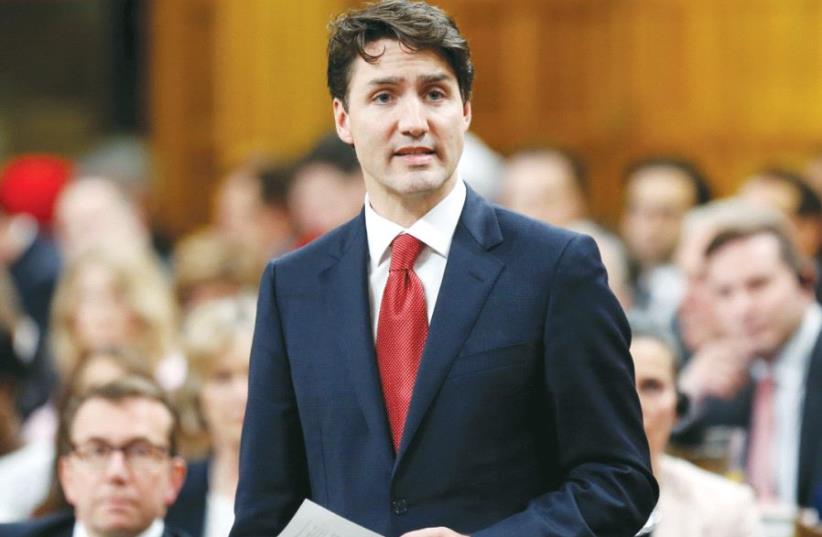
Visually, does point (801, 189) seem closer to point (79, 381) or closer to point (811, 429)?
point (811, 429)

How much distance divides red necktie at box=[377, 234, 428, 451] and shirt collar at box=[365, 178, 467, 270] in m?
0.02

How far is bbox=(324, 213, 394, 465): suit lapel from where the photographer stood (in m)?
2.65

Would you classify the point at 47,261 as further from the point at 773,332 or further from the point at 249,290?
the point at 773,332

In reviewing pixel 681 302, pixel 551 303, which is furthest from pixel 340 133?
pixel 681 302

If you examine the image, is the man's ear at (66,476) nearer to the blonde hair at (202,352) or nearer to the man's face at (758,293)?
the blonde hair at (202,352)

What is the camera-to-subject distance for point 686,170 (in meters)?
7.64

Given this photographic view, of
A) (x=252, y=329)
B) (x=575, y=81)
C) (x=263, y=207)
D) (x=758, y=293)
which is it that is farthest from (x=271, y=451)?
(x=575, y=81)

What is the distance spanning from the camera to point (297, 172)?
7781 millimetres

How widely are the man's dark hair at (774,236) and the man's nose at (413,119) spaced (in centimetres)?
306

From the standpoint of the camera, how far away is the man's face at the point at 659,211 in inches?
296

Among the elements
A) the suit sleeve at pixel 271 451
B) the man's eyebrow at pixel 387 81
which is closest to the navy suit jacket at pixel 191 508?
the suit sleeve at pixel 271 451

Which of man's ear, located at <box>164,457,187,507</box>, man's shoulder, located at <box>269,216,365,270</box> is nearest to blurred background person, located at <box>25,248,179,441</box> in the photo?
man's ear, located at <box>164,457,187,507</box>

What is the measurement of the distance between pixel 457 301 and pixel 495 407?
0.17m

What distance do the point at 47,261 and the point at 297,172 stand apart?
1747 millimetres
